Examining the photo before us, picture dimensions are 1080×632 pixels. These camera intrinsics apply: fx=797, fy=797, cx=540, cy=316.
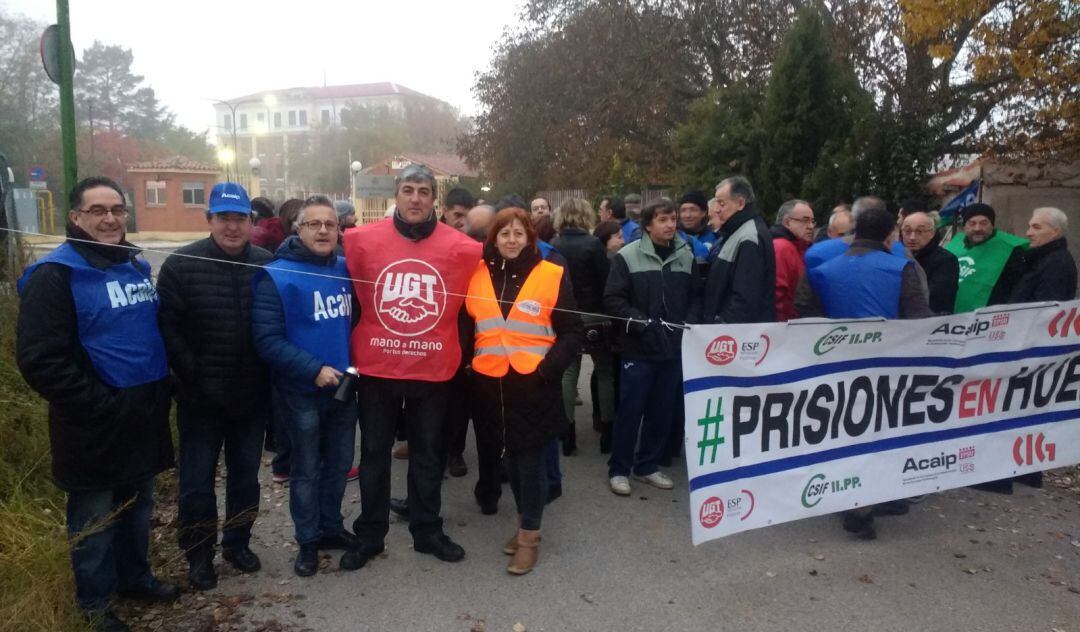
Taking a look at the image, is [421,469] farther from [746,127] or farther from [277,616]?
[746,127]

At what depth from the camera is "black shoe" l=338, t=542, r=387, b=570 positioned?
4129 millimetres

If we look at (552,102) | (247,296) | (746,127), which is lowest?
(247,296)

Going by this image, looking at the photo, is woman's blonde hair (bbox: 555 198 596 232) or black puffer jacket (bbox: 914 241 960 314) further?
woman's blonde hair (bbox: 555 198 596 232)

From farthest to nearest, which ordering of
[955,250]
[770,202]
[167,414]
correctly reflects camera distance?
[770,202] → [955,250] → [167,414]

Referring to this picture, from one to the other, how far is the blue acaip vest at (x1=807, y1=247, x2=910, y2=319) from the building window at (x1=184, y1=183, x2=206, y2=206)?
38808 millimetres

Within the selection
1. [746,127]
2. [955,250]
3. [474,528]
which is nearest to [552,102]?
[746,127]

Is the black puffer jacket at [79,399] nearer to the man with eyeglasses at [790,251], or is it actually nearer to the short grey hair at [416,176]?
the short grey hair at [416,176]

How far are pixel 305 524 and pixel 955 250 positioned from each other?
5168mm

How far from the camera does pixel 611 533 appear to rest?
4648 mm

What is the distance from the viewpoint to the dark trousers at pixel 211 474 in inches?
152

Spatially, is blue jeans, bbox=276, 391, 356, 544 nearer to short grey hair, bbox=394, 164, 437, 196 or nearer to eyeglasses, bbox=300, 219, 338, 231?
eyeglasses, bbox=300, 219, 338, 231

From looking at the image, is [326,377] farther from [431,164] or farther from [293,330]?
[431,164]

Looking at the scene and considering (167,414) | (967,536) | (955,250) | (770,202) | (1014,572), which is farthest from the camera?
(770,202)

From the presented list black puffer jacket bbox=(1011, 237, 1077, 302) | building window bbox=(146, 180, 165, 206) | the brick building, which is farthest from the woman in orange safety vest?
building window bbox=(146, 180, 165, 206)
